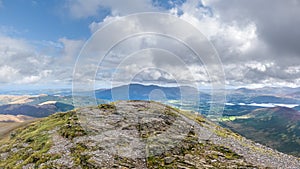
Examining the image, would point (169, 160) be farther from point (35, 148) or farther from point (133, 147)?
point (35, 148)

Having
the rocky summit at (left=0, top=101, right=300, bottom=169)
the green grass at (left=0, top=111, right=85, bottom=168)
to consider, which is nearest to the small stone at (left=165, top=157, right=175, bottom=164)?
the rocky summit at (left=0, top=101, right=300, bottom=169)

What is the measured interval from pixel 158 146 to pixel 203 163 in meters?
8.66

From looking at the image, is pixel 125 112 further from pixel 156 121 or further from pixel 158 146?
pixel 158 146

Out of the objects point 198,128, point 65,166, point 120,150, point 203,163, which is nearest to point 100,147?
point 120,150

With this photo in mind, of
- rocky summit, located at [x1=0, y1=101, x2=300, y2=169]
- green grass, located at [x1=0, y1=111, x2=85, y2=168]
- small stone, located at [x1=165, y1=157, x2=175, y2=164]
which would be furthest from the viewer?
green grass, located at [x1=0, y1=111, x2=85, y2=168]

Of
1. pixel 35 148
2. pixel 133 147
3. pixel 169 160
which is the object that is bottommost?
pixel 35 148

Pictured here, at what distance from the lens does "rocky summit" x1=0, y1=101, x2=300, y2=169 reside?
124ft

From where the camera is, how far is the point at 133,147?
41906 millimetres

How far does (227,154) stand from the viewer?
41.7 metres

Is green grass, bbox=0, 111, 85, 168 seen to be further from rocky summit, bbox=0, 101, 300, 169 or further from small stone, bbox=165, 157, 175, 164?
small stone, bbox=165, 157, 175, 164

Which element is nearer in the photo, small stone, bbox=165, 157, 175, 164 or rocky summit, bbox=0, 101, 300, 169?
rocky summit, bbox=0, 101, 300, 169

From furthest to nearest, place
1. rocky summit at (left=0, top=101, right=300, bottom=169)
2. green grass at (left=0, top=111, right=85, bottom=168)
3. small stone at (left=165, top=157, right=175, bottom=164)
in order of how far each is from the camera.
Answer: green grass at (left=0, top=111, right=85, bottom=168) < small stone at (left=165, top=157, right=175, bottom=164) < rocky summit at (left=0, top=101, right=300, bottom=169)

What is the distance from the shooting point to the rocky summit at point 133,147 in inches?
1485

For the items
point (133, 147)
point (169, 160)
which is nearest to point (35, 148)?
point (133, 147)
